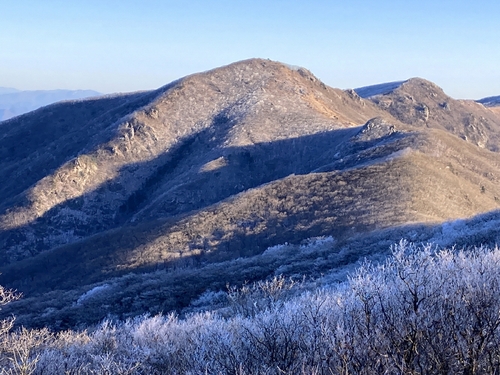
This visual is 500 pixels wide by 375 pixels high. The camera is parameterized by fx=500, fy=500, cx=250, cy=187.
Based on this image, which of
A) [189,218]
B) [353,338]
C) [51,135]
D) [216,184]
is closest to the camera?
[353,338]

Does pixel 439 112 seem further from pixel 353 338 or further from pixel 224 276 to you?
pixel 353 338

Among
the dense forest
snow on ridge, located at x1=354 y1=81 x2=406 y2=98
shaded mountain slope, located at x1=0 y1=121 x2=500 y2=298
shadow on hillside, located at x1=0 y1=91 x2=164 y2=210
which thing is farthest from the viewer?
snow on ridge, located at x1=354 y1=81 x2=406 y2=98

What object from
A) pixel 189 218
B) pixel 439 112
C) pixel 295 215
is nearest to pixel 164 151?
pixel 189 218

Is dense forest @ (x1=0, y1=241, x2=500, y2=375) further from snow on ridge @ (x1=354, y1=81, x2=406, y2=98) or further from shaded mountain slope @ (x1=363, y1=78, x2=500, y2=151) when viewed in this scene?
snow on ridge @ (x1=354, y1=81, x2=406, y2=98)

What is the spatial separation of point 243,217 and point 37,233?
24.2 meters

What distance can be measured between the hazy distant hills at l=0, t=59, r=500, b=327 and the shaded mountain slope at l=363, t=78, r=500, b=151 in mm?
422

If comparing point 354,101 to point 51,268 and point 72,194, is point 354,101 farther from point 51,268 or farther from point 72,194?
point 51,268

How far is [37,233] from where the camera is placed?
159 feet

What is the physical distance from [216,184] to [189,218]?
1375 cm

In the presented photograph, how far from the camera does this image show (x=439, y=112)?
9006 cm

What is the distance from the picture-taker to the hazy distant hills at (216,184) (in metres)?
24.6

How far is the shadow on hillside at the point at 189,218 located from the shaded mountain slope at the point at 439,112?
1504 inches

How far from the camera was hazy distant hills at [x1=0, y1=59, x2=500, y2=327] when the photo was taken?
24.6 metres

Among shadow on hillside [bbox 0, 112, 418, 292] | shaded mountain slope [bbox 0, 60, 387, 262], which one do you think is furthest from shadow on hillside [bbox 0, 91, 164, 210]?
shadow on hillside [bbox 0, 112, 418, 292]
